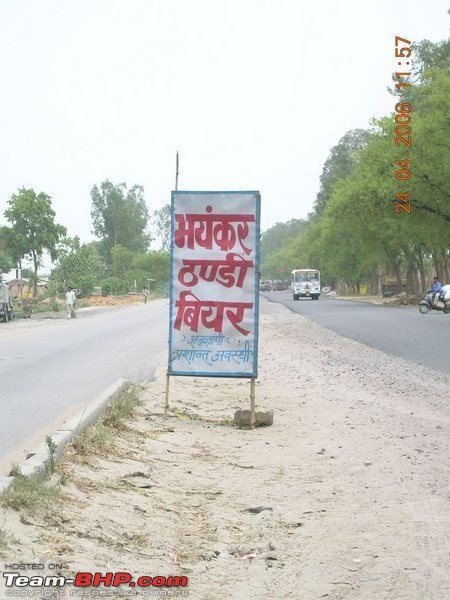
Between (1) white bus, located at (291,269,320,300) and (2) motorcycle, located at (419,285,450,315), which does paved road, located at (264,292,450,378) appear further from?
(1) white bus, located at (291,269,320,300)

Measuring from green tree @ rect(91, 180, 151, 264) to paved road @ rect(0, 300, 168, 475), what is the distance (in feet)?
355

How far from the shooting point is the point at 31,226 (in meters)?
72.8

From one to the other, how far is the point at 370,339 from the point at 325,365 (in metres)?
8.09

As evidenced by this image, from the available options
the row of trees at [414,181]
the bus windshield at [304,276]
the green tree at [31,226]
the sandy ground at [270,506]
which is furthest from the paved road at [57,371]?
the bus windshield at [304,276]

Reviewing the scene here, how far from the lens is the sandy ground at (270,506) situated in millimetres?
5082

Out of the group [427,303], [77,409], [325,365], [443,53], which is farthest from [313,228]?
[77,409]

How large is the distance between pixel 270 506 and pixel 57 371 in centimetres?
1043

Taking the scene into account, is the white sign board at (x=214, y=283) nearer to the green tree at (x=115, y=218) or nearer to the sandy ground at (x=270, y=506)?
the sandy ground at (x=270, y=506)

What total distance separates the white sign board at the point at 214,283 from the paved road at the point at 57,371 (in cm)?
170

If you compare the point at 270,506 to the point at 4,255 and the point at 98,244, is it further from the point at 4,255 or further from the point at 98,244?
the point at 98,244

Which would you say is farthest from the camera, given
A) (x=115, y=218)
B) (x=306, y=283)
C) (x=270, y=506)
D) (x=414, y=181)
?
(x=115, y=218)

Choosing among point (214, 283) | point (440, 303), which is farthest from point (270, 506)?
point (440, 303)

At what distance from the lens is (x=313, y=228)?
385 ft

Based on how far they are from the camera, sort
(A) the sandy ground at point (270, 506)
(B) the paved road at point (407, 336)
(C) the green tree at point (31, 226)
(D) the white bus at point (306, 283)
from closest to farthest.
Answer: (A) the sandy ground at point (270, 506)
(B) the paved road at point (407, 336)
(C) the green tree at point (31, 226)
(D) the white bus at point (306, 283)
